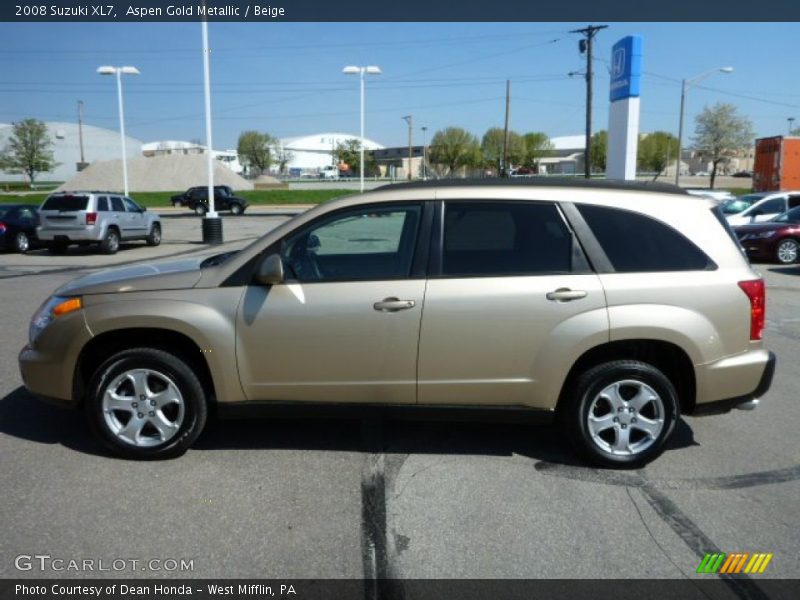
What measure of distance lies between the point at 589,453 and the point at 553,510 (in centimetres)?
63

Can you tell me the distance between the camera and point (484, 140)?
100562mm

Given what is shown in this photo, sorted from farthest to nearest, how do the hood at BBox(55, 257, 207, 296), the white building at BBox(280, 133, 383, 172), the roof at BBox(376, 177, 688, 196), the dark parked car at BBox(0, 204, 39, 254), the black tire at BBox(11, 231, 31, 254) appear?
the white building at BBox(280, 133, 383, 172), the black tire at BBox(11, 231, 31, 254), the dark parked car at BBox(0, 204, 39, 254), the roof at BBox(376, 177, 688, 196), the hood at BBox(55, 257, 207, 296)

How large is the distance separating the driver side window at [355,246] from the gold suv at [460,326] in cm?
2

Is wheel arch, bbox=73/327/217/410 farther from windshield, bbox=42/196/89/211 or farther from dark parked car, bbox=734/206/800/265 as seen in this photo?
windshield, bbox=42/196/89/211

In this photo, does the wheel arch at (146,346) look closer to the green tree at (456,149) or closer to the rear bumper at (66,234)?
the rear bumper at (66,234)

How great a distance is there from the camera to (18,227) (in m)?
18.4

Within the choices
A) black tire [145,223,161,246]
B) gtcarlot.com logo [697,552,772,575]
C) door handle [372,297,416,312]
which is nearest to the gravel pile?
black tire [145,223,161,246]

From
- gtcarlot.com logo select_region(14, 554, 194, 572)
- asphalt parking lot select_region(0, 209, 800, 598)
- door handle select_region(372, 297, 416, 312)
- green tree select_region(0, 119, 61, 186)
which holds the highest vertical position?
green tree select_region(0, 119, 61, 186)

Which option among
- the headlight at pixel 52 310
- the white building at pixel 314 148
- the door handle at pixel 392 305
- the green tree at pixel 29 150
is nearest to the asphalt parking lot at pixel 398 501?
the headlight at pixel 52 310

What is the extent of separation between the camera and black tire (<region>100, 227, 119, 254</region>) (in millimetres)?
18547

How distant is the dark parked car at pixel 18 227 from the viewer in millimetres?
18234

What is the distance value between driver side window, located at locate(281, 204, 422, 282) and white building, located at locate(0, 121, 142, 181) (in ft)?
401

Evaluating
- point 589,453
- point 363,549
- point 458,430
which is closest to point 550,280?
point 589,453

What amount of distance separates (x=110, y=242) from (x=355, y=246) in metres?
15.7
